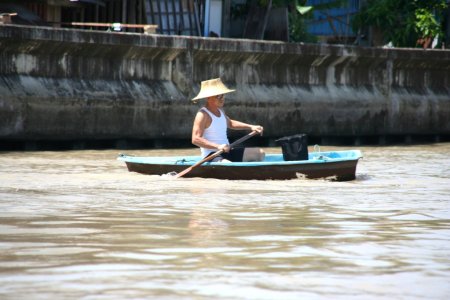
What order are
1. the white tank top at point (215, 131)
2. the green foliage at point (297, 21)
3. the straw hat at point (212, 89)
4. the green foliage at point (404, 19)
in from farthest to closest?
the green foliage at point (297, 21), the green foliage at point (404, 19), the white tank top at point (215, 131), the straw hat at point (212, 89)

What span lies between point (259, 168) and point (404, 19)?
15.3 meters

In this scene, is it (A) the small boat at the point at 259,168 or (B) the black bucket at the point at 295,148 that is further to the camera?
(B) the black bucket at the point at 295,148

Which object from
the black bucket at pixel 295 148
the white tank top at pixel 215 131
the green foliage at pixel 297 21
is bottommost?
the black bucket at pixel 295 148

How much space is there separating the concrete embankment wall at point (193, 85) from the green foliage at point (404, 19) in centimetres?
179

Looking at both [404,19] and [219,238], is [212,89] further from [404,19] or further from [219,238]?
[404,19]

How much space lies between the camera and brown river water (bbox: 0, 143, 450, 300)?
6.58 meters

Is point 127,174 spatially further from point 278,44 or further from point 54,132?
point 278,44

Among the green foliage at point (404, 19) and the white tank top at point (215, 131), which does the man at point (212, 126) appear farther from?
the green foliage at point (404, 19)

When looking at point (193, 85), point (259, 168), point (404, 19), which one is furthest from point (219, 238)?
point (404, 19)

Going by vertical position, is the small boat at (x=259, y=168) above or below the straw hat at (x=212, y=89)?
below

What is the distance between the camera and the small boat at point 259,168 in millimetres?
13414

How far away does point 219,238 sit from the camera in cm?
843

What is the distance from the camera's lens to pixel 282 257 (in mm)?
7594

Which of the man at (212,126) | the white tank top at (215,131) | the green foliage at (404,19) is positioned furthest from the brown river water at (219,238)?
the green foliage at (404,19)
